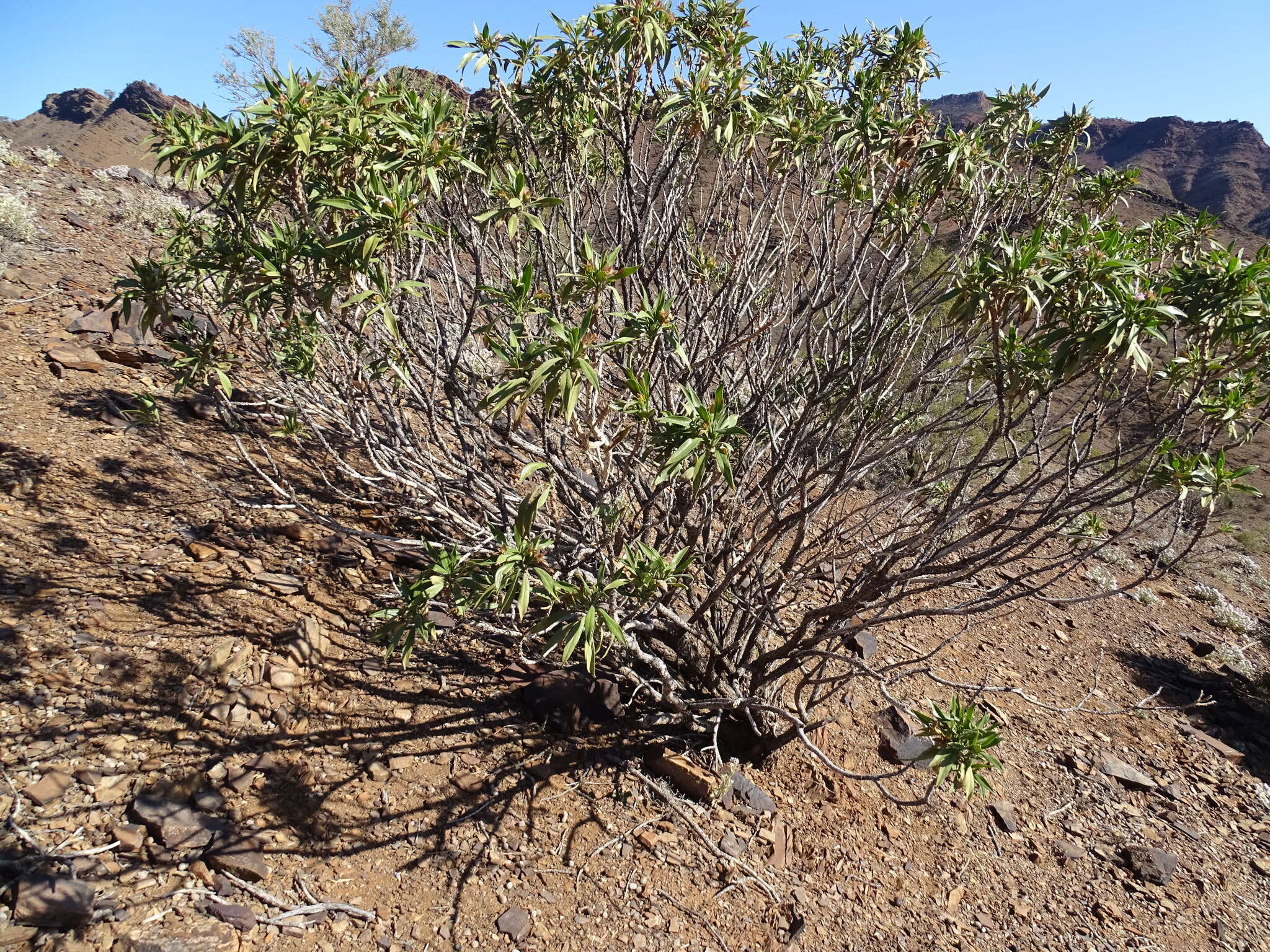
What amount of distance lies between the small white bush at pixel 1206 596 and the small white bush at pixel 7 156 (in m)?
13.4

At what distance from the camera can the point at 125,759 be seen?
9.10 ft

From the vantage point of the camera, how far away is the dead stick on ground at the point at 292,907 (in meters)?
2.48

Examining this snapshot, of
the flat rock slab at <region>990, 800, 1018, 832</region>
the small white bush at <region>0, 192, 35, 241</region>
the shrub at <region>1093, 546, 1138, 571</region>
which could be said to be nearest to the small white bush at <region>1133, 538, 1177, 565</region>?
the shrub at <region>1093, 546, 1138, 571</region>

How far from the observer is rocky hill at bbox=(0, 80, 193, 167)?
33253mm

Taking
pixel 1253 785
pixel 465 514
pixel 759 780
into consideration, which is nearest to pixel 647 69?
pixel 465 514

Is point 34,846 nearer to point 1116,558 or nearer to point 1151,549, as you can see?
point 1116,558

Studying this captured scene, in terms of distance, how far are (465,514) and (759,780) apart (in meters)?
2.07

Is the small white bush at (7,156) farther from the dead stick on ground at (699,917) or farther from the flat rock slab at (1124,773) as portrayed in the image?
the flat rock slab at (1124,773)

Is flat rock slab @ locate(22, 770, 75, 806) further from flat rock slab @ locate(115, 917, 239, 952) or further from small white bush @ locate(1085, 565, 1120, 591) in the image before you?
small white bush @ locate(1085, 565, 1120, 591)

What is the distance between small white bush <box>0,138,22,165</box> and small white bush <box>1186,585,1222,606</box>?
43.9ft

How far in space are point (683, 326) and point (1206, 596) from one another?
6.10 meters

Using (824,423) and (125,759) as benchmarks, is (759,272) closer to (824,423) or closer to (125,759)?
(824,423)

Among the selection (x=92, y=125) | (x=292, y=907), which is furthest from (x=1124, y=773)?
(x=92, y=125)

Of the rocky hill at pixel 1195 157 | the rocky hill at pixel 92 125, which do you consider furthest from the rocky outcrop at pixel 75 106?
the rocky hill at pixel 1195 157
